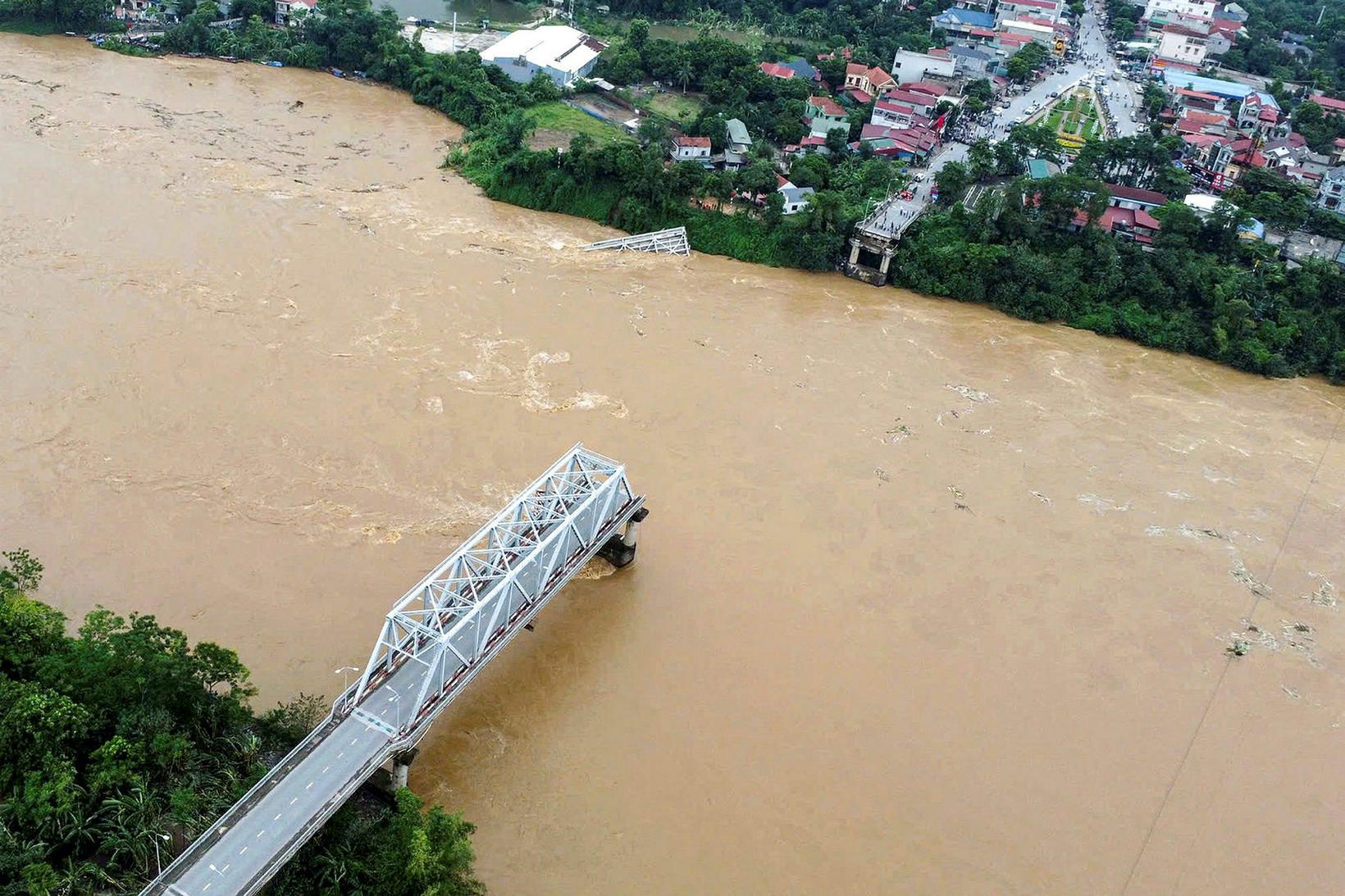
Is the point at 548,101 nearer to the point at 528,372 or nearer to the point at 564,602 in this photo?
the point at 528,372

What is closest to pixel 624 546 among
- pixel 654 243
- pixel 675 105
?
pixel 654 243

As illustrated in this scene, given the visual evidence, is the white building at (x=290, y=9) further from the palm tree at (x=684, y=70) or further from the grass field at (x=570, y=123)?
the palm tree at (x=684, y=70)

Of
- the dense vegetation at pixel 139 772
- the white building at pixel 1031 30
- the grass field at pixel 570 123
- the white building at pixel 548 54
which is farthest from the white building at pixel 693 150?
the dense vegetation at pixel 139 772

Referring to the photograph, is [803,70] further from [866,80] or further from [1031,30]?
[1031,30]

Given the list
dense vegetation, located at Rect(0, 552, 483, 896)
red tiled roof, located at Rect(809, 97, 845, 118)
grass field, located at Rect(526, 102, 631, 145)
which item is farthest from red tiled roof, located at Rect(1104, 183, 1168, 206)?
dense vegetation, located at Rect(0, 552, 483, 896)

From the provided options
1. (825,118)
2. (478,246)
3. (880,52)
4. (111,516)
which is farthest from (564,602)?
(880,52)

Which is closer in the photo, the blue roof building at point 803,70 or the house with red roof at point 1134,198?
the house with red roof at point 1134,198

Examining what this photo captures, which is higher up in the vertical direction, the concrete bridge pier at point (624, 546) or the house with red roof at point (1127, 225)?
the house with red roof at point (1127, 225)
